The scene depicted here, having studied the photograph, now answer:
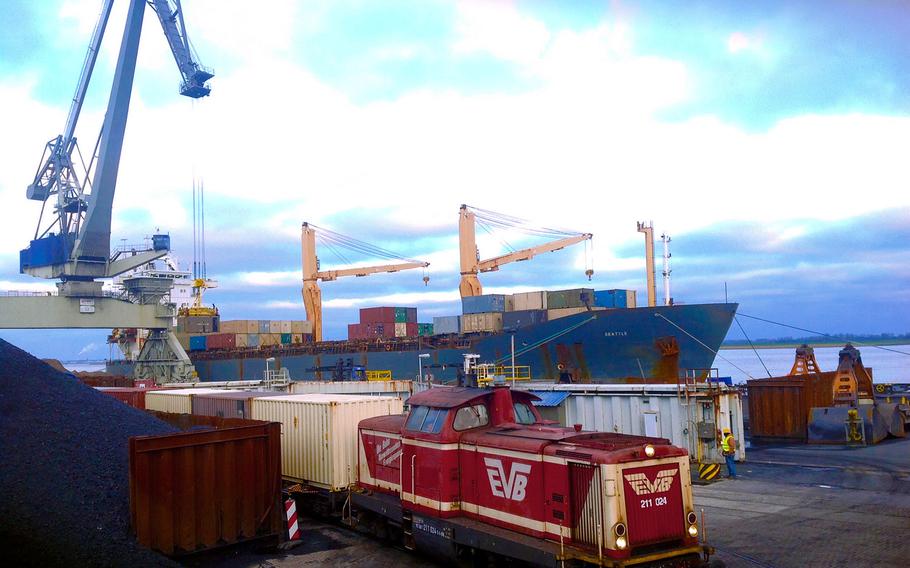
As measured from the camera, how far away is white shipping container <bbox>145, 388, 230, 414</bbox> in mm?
22109

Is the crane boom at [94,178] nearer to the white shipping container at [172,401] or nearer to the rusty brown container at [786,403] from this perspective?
the white shipping container at [172,401]

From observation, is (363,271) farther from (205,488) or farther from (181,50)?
(205,488)

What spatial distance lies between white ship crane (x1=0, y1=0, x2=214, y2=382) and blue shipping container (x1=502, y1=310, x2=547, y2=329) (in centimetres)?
2171

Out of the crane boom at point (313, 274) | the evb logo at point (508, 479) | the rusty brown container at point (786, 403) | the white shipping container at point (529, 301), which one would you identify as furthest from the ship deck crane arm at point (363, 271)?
the evb logo at point (508, 479)

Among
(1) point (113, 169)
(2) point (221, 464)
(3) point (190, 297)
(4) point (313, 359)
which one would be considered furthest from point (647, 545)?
(3) point (190, 297)

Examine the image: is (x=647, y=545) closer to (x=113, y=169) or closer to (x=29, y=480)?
(x=29, y=480)

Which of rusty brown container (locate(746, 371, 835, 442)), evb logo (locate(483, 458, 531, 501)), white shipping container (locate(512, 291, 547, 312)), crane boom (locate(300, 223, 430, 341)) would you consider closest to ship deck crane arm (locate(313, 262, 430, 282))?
crane boom (locate(300, 223, 430, 341))

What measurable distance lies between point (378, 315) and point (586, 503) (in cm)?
4395

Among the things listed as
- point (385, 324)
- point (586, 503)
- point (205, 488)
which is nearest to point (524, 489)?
point (586, 503)

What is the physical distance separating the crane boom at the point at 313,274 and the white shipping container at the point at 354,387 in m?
27.0

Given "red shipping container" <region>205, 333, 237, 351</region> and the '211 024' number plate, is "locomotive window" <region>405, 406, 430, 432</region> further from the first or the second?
"red shipping container" <region>205, 333, 237, 351</region>

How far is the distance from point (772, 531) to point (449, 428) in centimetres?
768

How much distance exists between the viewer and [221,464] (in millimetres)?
12484

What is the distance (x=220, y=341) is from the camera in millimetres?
57625
